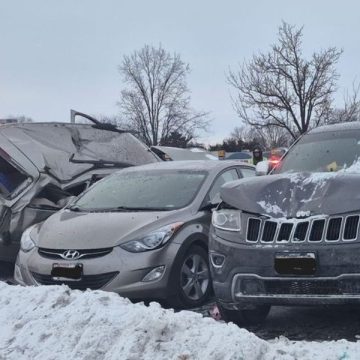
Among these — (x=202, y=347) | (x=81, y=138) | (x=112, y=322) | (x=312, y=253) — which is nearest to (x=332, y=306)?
(x=312, y=253)

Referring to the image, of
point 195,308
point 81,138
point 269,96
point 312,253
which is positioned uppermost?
point 269,96

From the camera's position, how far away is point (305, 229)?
4266 mm

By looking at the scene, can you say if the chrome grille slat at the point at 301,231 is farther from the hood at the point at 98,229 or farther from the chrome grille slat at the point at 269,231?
the hood at the point at 98,229

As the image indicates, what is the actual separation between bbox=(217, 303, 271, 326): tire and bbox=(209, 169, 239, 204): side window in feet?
5.25

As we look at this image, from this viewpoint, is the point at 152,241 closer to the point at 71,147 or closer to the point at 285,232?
the point at 285,232

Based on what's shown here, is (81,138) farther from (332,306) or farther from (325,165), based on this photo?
(332,306)

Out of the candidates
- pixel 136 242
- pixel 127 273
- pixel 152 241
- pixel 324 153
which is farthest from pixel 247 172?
pixel 127 273

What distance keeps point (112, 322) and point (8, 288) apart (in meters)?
1.61

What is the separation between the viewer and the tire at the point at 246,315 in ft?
16.0

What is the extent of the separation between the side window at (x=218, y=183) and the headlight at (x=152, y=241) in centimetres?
94

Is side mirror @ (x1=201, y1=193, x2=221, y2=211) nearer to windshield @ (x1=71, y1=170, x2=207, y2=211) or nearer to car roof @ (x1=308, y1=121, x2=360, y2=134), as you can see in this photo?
windshield @ (x1=71, y1=170, x2=207, y2=211)

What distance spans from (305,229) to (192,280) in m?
1.81

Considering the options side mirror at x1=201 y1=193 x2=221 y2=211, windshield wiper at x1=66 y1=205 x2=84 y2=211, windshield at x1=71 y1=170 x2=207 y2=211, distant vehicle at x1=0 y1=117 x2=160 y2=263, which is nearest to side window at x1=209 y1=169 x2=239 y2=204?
side mirror at x1=201 y1=193 x2=221 y2=211

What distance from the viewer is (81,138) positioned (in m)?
8.30
